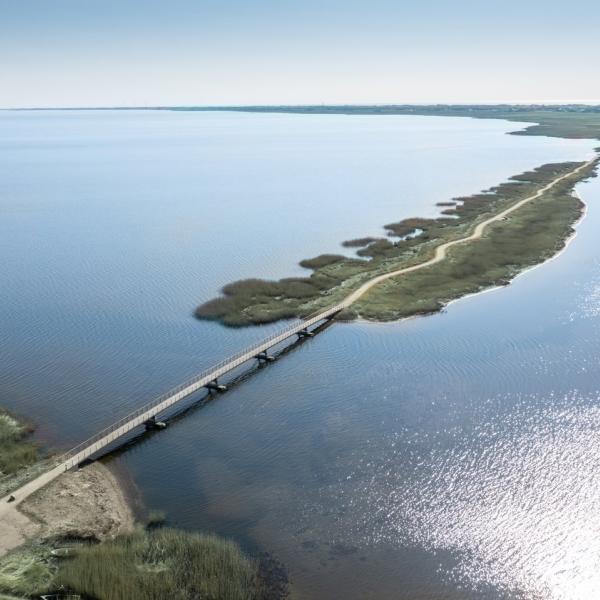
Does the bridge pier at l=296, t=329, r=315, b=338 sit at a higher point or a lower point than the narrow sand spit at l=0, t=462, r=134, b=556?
higher

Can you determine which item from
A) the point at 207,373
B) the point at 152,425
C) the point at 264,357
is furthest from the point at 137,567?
the point at 264,357

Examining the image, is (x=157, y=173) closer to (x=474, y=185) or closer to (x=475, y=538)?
(x=474, y=185)

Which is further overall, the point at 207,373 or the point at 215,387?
the point at 207,373

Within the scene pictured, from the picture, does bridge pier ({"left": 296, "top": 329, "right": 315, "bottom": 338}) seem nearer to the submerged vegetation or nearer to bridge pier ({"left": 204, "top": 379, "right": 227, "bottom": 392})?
bridge pier ({"left": 204, "top": 379, "right": 227, "bottom": 392})

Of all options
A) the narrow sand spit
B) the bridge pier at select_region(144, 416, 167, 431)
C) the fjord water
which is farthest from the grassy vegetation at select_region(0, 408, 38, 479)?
the bridge pier at select_region(144, 416, 167, 431)

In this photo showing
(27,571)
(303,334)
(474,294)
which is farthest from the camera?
(474,294)

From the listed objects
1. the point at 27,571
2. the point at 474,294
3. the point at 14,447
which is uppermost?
the point at 474,294

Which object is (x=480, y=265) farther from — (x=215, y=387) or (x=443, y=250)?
(x=215, y=387)
